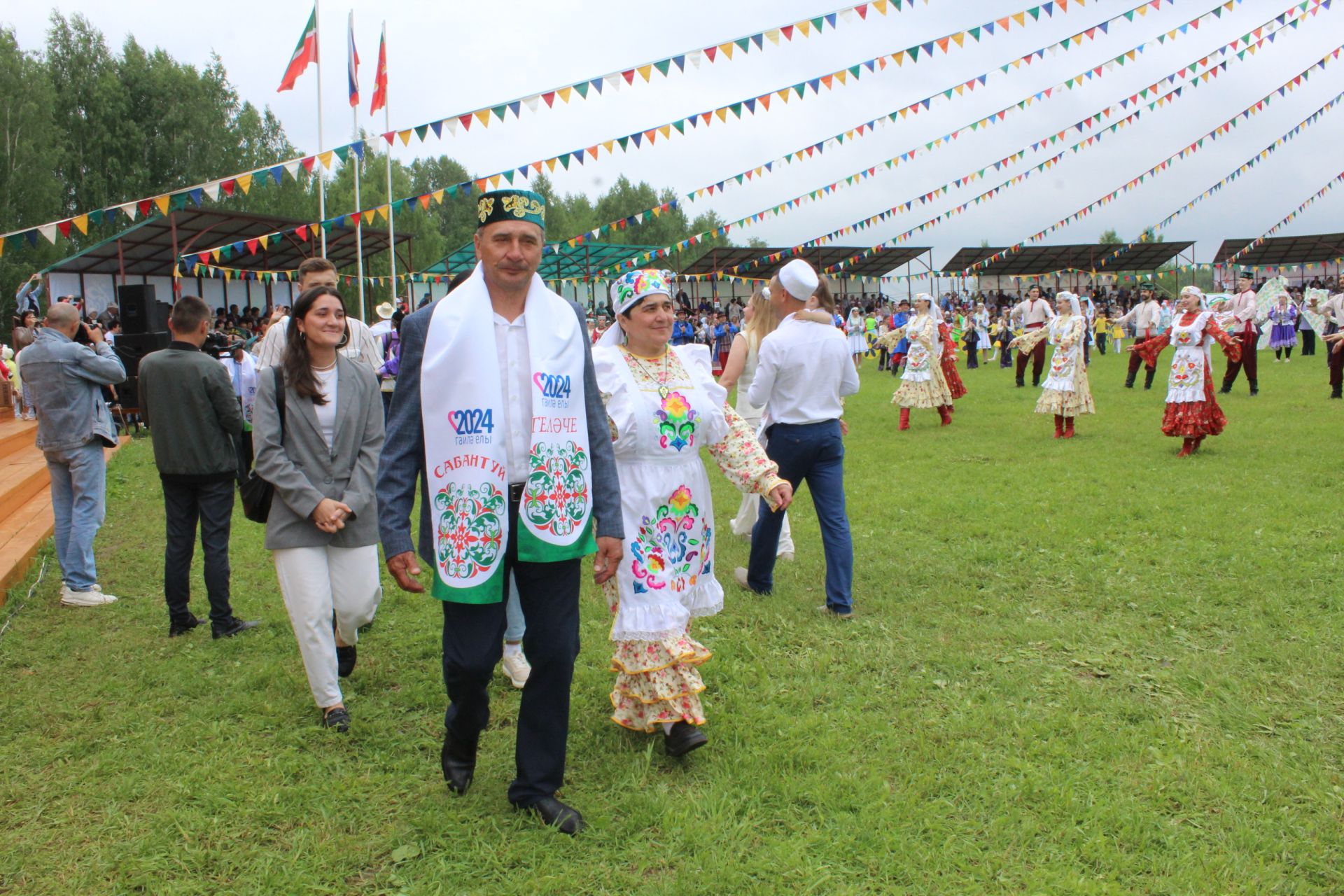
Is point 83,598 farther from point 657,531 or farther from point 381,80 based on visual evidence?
point 381,80

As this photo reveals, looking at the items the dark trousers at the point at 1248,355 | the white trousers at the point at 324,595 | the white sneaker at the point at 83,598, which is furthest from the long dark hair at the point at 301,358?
the dark trousers at the point at 1248,355

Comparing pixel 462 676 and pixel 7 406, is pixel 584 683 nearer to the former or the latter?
pixel 462 676

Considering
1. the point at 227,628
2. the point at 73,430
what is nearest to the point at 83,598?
the point at 73,430

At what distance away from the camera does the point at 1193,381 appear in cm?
977

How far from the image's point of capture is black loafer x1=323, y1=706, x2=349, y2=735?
3951 mm

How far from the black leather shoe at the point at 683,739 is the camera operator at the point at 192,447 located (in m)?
2.91

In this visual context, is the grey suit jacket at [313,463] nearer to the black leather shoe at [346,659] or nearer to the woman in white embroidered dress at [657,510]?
the black leather shoe at [346,659]

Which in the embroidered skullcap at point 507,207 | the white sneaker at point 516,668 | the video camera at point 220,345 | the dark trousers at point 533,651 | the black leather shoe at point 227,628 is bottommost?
the white sneaker at point 516,668

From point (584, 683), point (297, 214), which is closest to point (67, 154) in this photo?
point (297, 214)

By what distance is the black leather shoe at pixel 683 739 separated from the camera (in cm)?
357

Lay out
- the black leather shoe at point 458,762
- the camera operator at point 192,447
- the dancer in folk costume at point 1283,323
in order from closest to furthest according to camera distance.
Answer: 1. the black leather shoe at point 458,762
2. the camera operator at point 192,447
3. the dancer in folk costume at point 1283,323

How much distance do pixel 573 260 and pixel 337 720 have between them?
96.8 ft

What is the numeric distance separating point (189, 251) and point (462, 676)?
25245 mm

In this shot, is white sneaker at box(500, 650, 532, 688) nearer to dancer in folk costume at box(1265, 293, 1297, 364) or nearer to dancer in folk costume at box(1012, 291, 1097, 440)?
dancer in folk costume at box(1012, 291, 1097, 440)
